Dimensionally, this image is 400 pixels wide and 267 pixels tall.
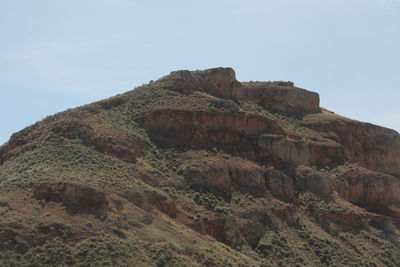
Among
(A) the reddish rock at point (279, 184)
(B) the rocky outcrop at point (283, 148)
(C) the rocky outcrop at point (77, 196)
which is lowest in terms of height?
(C) the rocky outcrop at point (77, 196)

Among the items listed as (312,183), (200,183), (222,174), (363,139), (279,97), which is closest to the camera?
(200,183)

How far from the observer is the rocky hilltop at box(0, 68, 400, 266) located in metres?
41.3

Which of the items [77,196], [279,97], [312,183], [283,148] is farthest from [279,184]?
[77,196]

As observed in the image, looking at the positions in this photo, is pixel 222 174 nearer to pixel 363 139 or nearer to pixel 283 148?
pixel 283 148

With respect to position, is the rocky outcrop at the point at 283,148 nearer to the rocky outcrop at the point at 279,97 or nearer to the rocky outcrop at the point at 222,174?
the rocky outcrop at the point at 222,174

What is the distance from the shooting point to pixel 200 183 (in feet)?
185

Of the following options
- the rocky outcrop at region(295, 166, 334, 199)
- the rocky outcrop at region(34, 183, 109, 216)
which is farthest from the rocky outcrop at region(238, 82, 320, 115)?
the rocky outcrop at region(34, 183, 109, 216)

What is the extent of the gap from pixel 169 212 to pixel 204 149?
13.1m

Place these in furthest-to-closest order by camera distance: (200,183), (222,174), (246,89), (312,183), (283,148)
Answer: (246,89)
(283,148)
(312,183)
(222,174)
(200,183)

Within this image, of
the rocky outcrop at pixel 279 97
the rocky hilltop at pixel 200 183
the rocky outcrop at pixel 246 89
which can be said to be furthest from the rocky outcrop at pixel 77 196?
the rocky outcrop at pixel 279 97

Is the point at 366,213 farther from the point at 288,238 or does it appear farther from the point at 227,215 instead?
the point at 227,215

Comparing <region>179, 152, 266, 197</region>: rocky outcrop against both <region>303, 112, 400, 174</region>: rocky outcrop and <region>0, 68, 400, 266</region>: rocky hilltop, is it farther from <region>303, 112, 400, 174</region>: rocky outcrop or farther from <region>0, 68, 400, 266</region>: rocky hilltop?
<region>303, 112, 400, 174</region>: rocky outcrop

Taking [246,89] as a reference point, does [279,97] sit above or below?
below

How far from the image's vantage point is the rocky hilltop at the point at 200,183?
4128 centimetres
